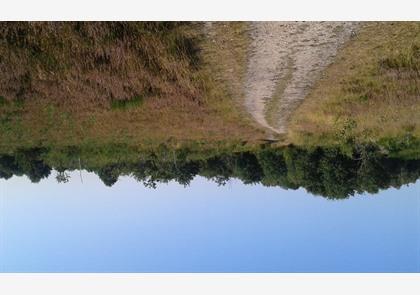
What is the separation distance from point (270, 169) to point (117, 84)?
9.74 m

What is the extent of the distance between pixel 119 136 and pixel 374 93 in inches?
315

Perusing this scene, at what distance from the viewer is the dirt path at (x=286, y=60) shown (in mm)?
12359

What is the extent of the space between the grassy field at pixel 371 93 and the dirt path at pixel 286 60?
33 centimetres

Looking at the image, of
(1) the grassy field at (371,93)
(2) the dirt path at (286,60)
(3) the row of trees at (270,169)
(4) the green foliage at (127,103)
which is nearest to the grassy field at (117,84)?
(4) the green foliage at (127,103)

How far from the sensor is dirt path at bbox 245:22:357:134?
12.4m

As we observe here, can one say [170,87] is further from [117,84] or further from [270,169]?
[270,169]

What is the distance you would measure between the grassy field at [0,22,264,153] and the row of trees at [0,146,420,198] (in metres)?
1.91

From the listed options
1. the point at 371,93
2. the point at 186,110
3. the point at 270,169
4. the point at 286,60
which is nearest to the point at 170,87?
the point at 186,110

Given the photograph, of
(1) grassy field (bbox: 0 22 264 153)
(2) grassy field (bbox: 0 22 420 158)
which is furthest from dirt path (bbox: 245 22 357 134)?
(1) grassy field (bbox: 0 22 264 153)

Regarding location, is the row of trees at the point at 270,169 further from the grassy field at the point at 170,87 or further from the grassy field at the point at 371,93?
the grassy field at the point at 371,93

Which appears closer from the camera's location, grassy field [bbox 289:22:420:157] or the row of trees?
grassy field [bbox 289:22:420:157]

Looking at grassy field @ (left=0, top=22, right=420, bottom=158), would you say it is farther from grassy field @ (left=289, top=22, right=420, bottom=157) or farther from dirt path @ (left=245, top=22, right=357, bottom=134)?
dirt path @ (left=245, top=22, right=357, bottom=134)

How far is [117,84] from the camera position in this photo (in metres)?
13.1
